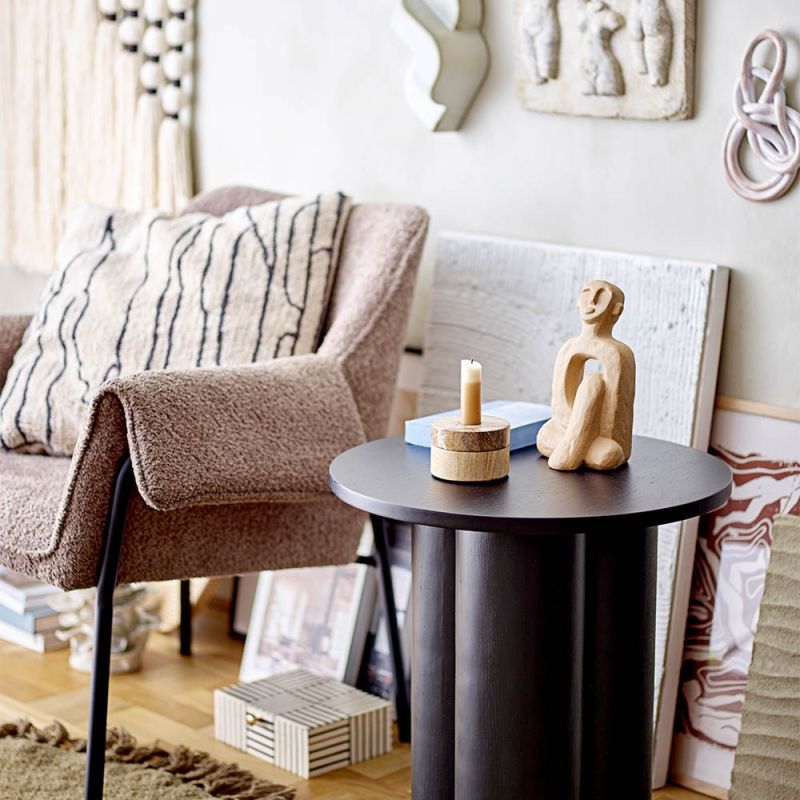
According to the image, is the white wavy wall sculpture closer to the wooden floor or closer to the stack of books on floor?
the wooden floor

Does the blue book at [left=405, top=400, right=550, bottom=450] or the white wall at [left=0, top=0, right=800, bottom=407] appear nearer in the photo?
the blue book at [left=405, top=400, right=550, bottom=450]

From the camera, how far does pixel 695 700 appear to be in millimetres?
2035

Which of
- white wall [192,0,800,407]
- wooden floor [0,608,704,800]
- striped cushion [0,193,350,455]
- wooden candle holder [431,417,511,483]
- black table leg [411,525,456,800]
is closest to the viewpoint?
wooden candle holder [431,417,511,483]

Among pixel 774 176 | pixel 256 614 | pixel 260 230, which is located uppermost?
pixel 774 176

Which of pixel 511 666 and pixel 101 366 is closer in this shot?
pixel 511 666

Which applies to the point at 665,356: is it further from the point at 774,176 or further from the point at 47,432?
the point at 47,432

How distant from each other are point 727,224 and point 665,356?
21 centimetres

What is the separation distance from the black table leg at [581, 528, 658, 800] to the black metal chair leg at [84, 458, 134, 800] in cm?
63

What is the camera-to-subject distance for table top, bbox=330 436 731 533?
1.41m

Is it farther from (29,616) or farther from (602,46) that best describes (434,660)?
(29,616)

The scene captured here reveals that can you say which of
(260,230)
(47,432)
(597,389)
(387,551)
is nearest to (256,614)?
(387,551)

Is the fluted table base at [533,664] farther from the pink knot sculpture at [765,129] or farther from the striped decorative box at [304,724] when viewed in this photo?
the pink knot sculpture at [765,129]

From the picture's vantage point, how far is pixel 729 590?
199 cm

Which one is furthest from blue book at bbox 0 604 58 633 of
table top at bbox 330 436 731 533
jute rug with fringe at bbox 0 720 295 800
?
table top at bbox 330 436 731 533
